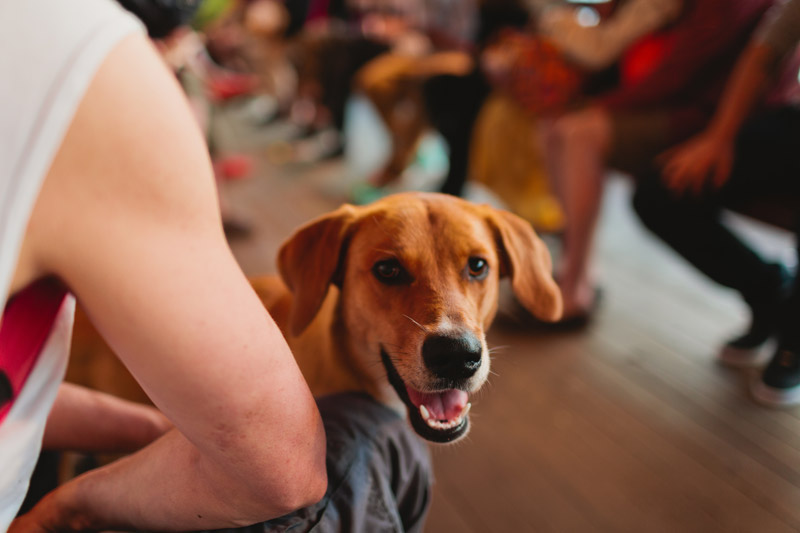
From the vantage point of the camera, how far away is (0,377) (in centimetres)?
45

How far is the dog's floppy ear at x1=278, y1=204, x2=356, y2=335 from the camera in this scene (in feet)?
3.20

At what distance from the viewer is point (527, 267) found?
1.08 metres

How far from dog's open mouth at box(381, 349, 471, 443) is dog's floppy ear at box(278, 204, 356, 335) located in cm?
23

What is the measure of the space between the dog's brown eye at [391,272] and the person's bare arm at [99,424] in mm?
466

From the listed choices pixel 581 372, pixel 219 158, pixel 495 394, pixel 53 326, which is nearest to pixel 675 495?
pixel 495 394

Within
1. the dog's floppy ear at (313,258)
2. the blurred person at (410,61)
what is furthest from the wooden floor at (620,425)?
the blurred person at (410,61)

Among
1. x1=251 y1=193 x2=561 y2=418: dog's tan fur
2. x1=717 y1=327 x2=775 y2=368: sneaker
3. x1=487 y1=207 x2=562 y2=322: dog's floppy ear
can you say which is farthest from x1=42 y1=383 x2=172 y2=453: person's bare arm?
x1=717 y1=327 x2=775 y2=368: sneaker

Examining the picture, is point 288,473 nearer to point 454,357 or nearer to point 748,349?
point 454,357

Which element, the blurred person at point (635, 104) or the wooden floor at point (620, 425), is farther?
the blurred person at point (635, 104)

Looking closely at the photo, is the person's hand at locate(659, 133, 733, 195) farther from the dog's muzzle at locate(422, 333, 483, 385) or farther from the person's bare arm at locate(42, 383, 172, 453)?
the person's bare arm at locate(42, 383, 172, 453)

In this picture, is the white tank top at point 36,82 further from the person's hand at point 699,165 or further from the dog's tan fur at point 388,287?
the person's hand at point 699,165

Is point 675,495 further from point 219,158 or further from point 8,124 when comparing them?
point 219,158

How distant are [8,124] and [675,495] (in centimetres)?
113

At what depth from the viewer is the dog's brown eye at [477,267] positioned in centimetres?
101
